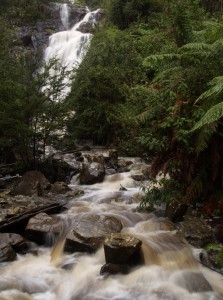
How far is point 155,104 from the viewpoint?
716 cm

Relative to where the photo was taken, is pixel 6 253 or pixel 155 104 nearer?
A: pixel 6 253

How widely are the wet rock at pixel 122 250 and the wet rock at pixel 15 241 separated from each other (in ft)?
5.45

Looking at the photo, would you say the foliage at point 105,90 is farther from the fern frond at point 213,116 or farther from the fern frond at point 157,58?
the fern frond at point 213,116

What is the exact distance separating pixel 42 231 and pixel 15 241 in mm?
536

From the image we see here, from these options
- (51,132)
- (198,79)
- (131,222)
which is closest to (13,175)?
(51,132)

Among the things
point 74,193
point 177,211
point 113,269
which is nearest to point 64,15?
point 74,193

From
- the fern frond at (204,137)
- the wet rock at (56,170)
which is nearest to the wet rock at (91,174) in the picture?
the wet rock at (56,170)

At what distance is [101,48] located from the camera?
15.7m

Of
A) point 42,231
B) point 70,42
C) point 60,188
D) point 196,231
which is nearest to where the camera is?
point 196,231

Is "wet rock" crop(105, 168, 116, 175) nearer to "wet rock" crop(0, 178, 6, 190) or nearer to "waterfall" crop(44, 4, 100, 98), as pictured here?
"wet rock" crop(0, 178, 6, 190)

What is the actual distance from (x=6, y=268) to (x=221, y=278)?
342cm

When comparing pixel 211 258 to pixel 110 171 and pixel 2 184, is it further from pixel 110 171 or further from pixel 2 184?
pixel 2 184

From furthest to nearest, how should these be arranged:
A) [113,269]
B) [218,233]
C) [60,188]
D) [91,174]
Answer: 1. [91,174]
2. [60,188]
3. [218,233]
4. [113,269]

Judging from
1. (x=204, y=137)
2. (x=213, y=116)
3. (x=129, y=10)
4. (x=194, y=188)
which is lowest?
(x=194, y=188)
